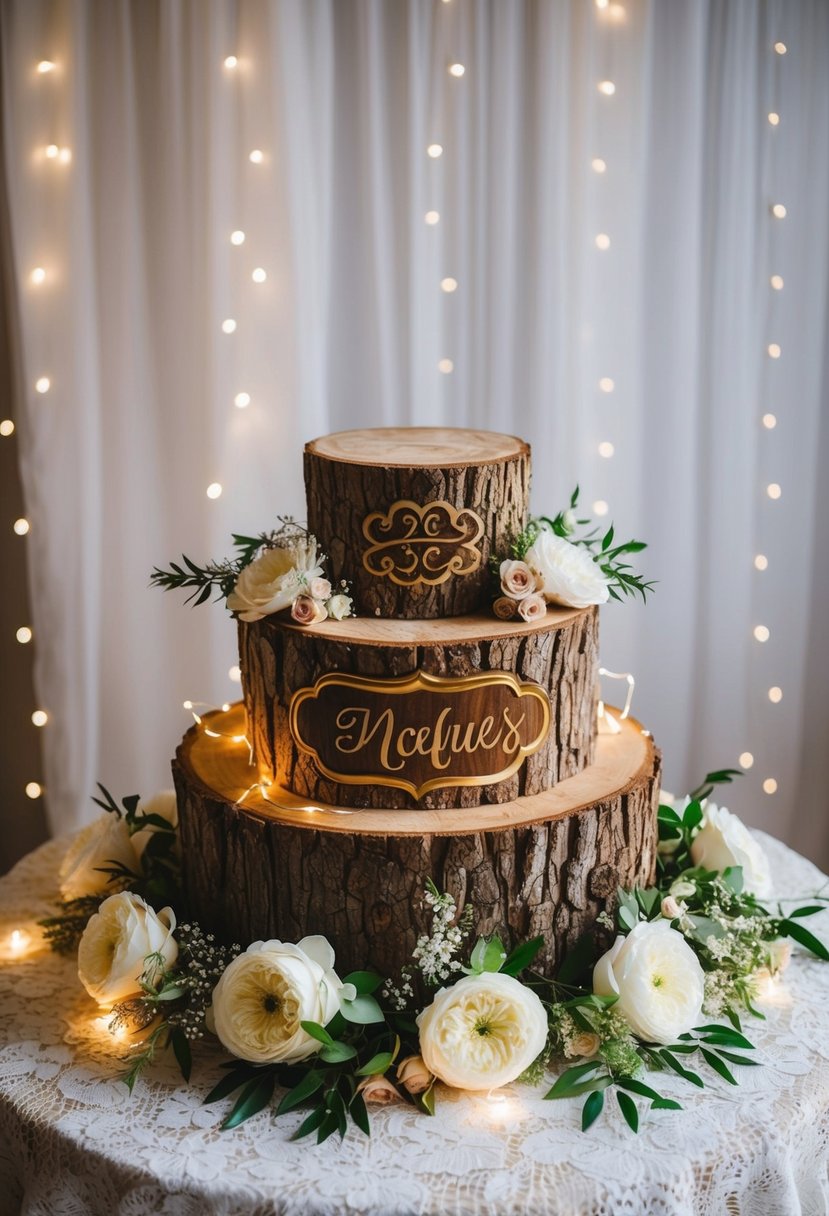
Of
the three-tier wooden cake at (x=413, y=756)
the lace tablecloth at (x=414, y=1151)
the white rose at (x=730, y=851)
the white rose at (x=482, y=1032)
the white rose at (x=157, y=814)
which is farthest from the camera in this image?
the white rose at (x=157, y=814)

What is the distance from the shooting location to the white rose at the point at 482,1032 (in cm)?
155

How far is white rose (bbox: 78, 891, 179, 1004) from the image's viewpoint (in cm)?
172

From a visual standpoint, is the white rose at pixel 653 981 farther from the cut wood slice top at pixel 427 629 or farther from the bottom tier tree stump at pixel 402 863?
the cut wood slice top at pixel 427 629

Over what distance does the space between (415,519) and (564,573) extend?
0.25 m

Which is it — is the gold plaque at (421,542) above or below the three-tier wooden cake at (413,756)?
above

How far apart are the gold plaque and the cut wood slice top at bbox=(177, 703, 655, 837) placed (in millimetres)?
363

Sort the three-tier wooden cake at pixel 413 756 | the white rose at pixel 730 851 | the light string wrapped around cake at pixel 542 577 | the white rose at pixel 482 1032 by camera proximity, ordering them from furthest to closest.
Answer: the white rose at pixel 730 851, the light string wrapped around cake at pixel 542 577, the three-tier wooden cake at pixel 413 756, the white rose at pixel 482 1032

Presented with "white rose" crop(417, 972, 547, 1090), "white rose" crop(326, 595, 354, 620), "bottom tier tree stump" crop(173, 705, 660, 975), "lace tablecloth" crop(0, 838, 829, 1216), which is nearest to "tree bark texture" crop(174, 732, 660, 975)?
"bottom tier tree stump" crop(173, 705, 660, 975)

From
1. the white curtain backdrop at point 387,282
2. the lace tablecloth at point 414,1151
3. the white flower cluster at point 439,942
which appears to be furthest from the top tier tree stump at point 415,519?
the white curtain backdrop at point 387,282

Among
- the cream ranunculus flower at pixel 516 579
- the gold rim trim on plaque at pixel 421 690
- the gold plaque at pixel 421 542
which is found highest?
the gold plaque at pixel 421 542

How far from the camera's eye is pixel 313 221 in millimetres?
2627

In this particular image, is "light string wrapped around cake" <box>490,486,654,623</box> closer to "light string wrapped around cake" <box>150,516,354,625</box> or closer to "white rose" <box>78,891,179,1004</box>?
"light string wrapped around cake" <box>150,516,354,625</box>

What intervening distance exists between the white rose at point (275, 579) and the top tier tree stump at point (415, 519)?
0.06 m

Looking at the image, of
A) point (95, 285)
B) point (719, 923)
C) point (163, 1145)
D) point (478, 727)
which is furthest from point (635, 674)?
point (163, 1145)
